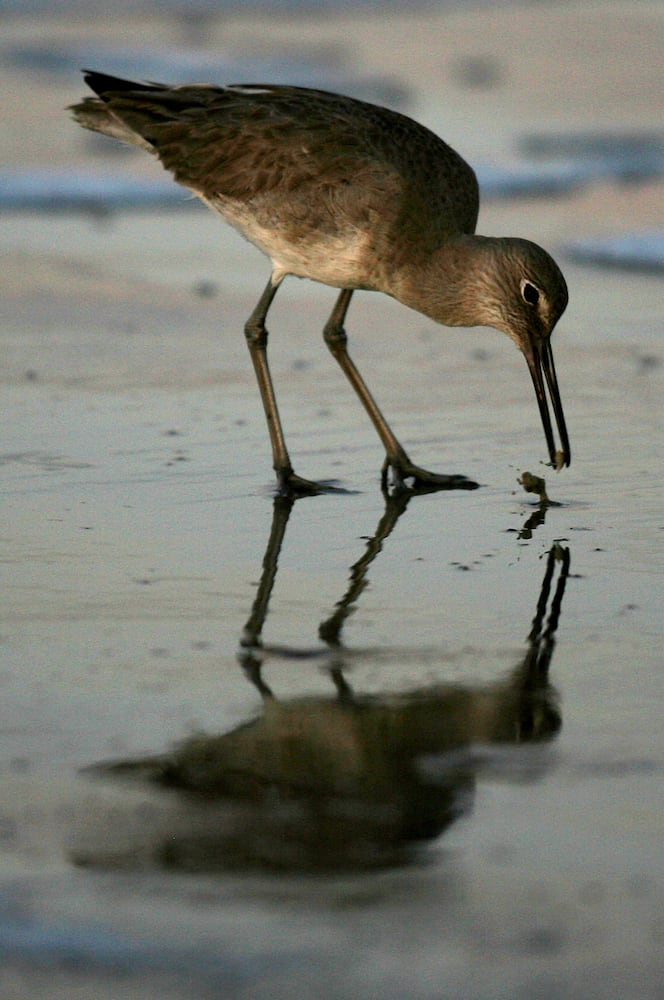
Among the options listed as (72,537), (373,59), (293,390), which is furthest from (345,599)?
(373,59)

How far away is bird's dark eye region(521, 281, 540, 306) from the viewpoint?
17.9 feet

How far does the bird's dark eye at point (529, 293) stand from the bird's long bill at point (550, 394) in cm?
14

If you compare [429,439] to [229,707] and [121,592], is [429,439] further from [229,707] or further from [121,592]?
Answer: [229,707]

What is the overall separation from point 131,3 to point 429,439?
51.9ft

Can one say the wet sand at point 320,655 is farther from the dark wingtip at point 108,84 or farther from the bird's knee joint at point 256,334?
the dark wingtip at point 108,84

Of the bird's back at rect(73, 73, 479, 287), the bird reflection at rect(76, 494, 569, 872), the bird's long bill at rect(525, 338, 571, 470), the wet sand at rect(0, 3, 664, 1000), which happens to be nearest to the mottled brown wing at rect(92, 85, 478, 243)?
the bird's back at rect(73, 73, 479, 287)

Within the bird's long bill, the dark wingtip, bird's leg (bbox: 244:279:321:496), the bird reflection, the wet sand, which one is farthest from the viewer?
the dark wingtip

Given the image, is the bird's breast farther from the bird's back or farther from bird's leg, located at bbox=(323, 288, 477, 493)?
bird's leg, located at bbox=(323, 288, 477, 493)

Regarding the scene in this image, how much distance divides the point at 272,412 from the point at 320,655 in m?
1.85

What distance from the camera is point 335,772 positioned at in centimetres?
338

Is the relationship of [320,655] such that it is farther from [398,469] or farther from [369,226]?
[369,226]

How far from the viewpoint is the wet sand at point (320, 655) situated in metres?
2.77

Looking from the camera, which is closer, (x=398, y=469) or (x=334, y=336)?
(x=398, y=469)

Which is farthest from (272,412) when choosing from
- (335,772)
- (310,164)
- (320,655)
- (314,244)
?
(335,772)
